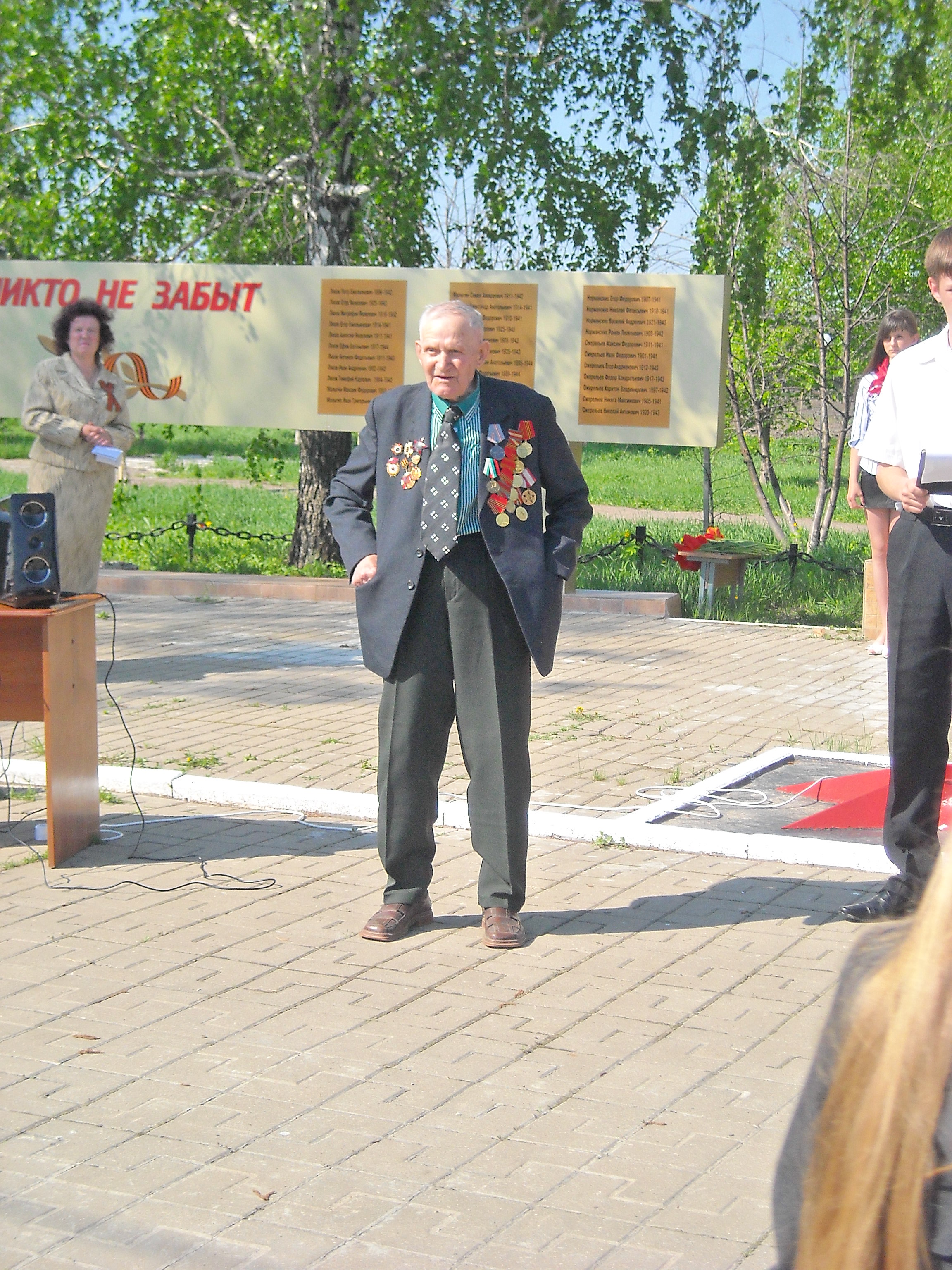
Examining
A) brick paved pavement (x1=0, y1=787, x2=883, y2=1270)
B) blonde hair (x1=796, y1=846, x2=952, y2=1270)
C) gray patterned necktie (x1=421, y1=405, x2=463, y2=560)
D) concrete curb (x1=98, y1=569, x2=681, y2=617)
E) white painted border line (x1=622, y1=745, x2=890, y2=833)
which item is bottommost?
brick paved pavement (x1=0, y1=787, x2=883, y2=1270)

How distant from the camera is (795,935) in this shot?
505 centimetres

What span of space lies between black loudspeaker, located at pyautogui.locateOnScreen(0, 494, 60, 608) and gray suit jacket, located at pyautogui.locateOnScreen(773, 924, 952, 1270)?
4.87 m

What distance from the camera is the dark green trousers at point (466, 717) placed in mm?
4922

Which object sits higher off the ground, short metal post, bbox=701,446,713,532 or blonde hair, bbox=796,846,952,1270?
short metal post, bbox=701,446,713,532

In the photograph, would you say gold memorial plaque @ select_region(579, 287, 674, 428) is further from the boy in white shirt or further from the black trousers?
the black trousers

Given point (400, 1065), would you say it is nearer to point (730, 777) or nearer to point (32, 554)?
point (32, 554)

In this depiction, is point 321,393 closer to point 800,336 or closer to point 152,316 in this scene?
point 152,316

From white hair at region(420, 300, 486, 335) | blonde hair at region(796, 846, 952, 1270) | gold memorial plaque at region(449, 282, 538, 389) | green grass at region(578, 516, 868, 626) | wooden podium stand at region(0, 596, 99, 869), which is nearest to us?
blonde hair at region(796, 846, 952, 1270)

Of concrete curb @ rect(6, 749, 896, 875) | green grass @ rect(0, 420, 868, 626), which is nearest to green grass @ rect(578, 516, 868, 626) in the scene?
green grass @ rect(0, 420, 868, 626)

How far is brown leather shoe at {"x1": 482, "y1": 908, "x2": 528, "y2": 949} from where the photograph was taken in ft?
16.2

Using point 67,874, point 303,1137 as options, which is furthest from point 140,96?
point 303,1137

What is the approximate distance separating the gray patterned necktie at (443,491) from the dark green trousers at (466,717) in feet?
0.23

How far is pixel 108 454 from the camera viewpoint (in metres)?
8.68

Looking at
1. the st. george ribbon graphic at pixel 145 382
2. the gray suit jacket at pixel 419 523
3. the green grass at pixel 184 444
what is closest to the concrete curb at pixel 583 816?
the gray suit jacket at pixel 419 523
